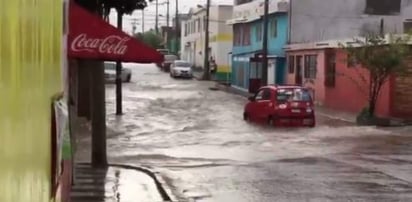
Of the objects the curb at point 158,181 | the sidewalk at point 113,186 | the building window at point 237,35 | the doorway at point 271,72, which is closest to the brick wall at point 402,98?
the curb at point 158,181

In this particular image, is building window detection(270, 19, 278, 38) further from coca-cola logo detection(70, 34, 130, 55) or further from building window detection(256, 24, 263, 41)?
coca-cola logo detection(70, 34, 130, 55)

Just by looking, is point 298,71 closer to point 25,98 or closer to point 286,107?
point 286,107

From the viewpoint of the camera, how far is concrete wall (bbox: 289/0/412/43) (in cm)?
5391

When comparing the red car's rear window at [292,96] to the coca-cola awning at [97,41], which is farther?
the red car's rear window at [292,96]

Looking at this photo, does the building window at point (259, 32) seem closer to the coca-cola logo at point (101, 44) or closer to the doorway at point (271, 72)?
the doorway at point (271, 72)

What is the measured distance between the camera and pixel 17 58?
2.77 metres

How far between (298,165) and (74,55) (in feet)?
27.1

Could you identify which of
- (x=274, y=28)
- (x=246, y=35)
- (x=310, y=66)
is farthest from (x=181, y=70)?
(x=310, y=66)

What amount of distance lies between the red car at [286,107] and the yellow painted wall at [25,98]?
91.3ft

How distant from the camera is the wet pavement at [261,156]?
15.2 metres

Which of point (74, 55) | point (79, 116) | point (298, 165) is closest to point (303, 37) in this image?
point (79, 116)

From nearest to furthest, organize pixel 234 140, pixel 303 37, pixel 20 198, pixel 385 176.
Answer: pixel 20 198 < pixel 385 176 < pixel 234 140 < pixel 303 37

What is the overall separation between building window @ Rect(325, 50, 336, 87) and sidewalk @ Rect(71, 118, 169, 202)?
84.5 ft

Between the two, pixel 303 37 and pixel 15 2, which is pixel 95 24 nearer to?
pixel 15 2
